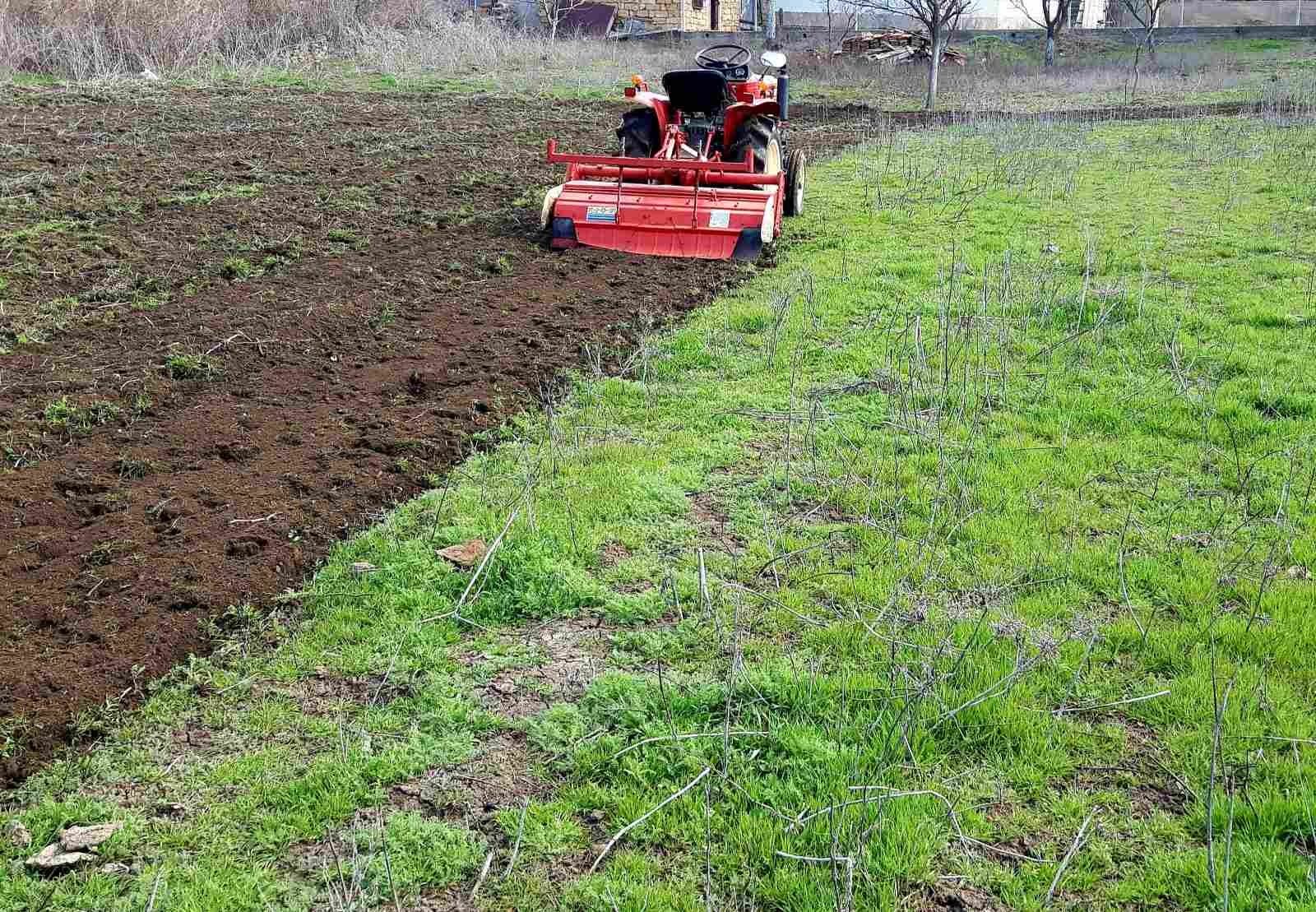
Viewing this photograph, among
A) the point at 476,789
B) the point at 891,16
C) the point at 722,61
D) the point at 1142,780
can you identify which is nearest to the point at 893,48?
the point at 891,16

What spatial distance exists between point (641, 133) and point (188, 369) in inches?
220

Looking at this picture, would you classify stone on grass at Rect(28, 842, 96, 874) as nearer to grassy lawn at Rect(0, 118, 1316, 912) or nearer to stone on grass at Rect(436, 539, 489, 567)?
grassy lawn at Rect(0, 118, 1316, 912)

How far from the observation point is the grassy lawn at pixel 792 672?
273 cm

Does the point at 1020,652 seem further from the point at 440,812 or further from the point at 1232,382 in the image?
the point at 1232,382

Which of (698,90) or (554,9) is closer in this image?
(698,90)

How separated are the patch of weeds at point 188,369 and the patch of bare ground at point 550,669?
3038 mm

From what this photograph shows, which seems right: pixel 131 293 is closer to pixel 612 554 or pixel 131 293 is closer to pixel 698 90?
pixel 612 554

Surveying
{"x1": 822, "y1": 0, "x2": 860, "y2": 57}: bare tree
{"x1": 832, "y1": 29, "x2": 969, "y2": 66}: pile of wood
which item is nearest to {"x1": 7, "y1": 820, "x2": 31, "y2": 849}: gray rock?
{"x1": 832, "y1": 29, "x2": 969, "y2": 66}: pile of wood

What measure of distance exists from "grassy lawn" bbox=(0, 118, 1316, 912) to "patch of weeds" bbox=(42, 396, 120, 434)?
5.99 ft

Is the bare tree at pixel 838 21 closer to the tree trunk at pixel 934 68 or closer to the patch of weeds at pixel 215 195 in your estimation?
the tree trunk at pixel 934 68

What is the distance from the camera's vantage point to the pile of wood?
30000 mm

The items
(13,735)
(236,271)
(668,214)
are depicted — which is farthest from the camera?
(668,214)

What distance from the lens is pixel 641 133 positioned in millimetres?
10242

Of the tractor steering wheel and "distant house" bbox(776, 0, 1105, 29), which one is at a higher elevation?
"distant house" bbox(776, 0, 1105, 29)
